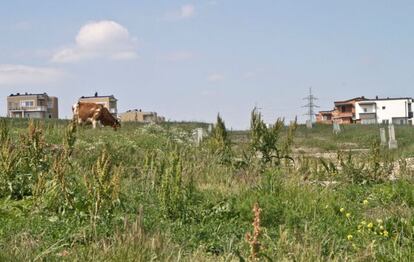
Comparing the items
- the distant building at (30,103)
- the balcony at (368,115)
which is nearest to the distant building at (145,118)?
the distant building at (30,103)

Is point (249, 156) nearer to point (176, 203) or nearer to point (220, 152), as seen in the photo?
point (220, 152)

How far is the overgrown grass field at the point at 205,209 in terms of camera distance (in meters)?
4.63

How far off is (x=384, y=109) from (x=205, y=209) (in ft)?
427

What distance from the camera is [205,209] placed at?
7.31 meters

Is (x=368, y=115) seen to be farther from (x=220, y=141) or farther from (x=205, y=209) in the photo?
(x=205, y=209)

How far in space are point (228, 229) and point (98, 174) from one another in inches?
59.7

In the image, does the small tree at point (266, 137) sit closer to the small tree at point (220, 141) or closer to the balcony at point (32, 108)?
the small tree at point (220, 141)

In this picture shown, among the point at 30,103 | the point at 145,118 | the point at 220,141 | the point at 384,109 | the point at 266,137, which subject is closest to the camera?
the point at 266,137

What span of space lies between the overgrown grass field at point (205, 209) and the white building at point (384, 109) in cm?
12143

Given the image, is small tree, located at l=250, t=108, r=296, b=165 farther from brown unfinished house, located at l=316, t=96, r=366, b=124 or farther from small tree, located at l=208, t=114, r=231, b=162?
Answer: brown unfinished house, located at l=316, t=96, r=366, b=124

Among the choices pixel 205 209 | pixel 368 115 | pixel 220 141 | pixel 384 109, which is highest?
pixel 384 109

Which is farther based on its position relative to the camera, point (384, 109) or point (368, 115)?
point (384, 109)

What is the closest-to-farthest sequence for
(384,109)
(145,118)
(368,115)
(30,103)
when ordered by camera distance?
(145,118) < (368,115) < (384,109) < (30,103)

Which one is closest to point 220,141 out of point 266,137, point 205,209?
point 266,137
